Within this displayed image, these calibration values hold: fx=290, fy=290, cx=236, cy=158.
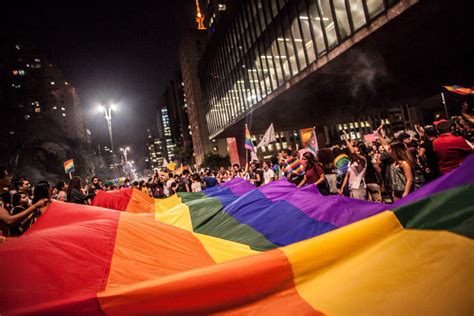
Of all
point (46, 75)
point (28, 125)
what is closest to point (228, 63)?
point (28, 125)

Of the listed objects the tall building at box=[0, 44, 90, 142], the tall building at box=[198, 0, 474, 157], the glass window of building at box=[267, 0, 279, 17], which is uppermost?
the tall building at box=[0, 44, 90, 142]

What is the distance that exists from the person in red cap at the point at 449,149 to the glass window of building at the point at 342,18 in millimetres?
14068

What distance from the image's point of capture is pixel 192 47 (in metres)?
79.2

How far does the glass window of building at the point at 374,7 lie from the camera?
14.6 m

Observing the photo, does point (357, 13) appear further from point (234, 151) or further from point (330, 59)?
point (234, 151)

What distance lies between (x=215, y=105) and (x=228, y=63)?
9.93 meters

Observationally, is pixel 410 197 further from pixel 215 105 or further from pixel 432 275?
pixel 215 105

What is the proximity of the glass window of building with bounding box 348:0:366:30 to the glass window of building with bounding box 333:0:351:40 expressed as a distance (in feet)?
1.64

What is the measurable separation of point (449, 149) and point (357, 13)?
14163 millimetres

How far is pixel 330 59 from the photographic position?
1864 centimetres

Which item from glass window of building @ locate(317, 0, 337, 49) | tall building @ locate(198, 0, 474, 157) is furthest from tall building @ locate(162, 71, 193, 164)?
glass window of building @ locate(317, 0, 337, 49)

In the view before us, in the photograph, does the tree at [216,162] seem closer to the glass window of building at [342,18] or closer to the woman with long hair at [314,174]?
the glass window of building at [342,18]

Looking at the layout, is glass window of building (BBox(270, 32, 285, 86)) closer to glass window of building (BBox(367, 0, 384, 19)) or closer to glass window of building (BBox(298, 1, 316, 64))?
glass window of building (BBox(298, 1, 316, 64))

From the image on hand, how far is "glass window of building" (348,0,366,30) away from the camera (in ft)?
52.0
